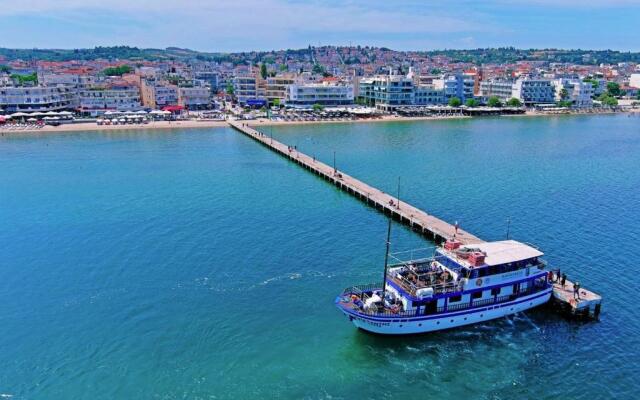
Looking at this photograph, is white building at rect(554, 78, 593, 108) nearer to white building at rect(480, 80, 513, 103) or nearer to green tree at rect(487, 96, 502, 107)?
white building at rect(480, 80, 513, 103)

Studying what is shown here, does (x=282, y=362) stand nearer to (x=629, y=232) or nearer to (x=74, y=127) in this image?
(x=629, y=232)

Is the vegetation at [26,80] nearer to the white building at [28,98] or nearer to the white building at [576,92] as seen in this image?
the white building at [28,98]

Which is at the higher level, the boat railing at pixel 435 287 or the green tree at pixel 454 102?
the green tree at pixel 454 102

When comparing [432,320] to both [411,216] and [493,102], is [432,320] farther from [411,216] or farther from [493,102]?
[493,102]

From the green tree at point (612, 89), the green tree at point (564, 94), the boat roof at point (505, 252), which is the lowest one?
the boat roof at point (505, 252)

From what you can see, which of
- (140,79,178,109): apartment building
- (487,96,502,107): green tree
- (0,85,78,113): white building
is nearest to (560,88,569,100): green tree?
(487,96,502,107): green tree

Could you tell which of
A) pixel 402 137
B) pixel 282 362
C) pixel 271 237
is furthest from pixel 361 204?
pixel 402 137

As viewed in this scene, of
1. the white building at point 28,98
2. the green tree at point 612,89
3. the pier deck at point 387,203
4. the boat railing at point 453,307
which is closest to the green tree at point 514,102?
the green tree at point 612,89
